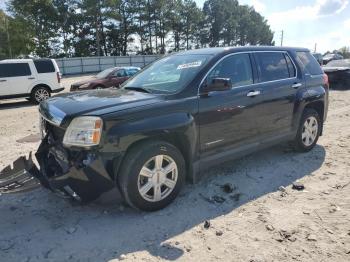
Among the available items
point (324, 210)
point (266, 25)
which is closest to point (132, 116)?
point (324, 210)

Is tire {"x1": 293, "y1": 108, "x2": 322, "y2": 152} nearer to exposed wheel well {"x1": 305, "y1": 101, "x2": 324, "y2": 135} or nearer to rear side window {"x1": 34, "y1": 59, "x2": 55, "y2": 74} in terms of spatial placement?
exposed wheel well {"x1": 305, "y1": 101, "x2": 324, "y2": 135}

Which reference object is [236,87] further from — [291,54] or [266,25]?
[266,25]

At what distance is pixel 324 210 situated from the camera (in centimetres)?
416

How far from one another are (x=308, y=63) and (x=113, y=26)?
181 feet

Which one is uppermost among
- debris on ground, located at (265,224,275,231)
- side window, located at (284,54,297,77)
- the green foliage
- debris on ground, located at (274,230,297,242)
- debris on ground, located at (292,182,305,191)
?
the green foliage

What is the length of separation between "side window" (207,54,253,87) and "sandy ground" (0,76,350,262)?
52.0 inches

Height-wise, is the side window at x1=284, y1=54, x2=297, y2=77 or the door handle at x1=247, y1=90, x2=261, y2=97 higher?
the side window at x1=284, y1=54, x2=297, y2=77

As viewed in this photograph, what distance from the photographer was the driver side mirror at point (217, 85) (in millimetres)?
4297

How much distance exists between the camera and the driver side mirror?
4.30 metres

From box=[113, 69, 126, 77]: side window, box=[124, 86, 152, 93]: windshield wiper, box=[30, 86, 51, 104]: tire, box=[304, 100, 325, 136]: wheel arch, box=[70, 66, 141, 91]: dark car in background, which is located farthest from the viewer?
box=[113, 69, 126, 77]: side window

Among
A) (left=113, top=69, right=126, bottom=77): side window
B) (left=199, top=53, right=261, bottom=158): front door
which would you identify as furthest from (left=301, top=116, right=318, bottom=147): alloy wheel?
(left=113, top=69, right=126, bottom=77): side window

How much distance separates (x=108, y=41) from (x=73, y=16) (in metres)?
7.39

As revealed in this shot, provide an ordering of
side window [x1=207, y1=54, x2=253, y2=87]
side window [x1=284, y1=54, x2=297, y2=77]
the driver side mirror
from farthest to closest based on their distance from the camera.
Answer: side window [x1=284, y1=54, x2=297, y2=77] < side window [x1=207, y1=54, x2=253, y2=87] < the driver side mirror

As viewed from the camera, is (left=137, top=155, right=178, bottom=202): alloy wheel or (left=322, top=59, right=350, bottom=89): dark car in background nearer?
(left=137, top=155, right=178, bottom=202): alloy wheel
